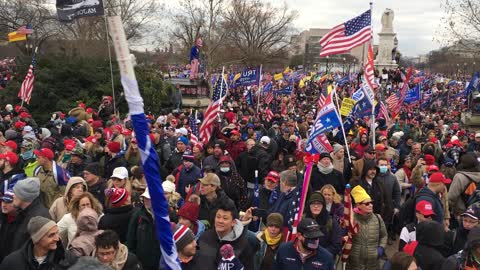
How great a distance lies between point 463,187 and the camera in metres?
6.69

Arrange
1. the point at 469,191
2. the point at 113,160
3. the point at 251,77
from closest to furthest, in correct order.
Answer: the point at 469,191, the point at 113,160, the point at 251,77

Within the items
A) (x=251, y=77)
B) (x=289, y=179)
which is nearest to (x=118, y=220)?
(x=289, y=179)

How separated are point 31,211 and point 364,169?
184 inches

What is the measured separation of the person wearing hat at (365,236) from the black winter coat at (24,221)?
10.5 feet

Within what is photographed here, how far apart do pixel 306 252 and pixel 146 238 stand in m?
1.49

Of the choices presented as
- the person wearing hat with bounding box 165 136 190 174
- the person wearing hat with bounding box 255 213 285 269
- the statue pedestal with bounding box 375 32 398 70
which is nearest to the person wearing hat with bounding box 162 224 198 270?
the person wearing hat with bounding box 255 213 285 269

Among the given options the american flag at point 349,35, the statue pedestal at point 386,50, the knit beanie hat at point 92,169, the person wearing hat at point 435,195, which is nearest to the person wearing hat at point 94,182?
the knit beanie hat at point 92,169

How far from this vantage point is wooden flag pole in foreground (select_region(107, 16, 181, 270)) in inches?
78.9

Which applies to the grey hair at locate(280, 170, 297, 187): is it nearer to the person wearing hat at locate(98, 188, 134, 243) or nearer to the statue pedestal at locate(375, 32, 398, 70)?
the person wearing hat at locate(98, 188, 134, 243)

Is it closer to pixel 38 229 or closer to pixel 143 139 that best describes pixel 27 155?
pixel 38 229

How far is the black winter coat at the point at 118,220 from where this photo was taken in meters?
4.58

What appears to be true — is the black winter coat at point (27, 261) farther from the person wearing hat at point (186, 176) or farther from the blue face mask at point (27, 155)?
the blue face mask at point (27, 155)

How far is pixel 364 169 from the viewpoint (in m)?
7.11

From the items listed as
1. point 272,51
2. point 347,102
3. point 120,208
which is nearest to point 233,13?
point 272,51
